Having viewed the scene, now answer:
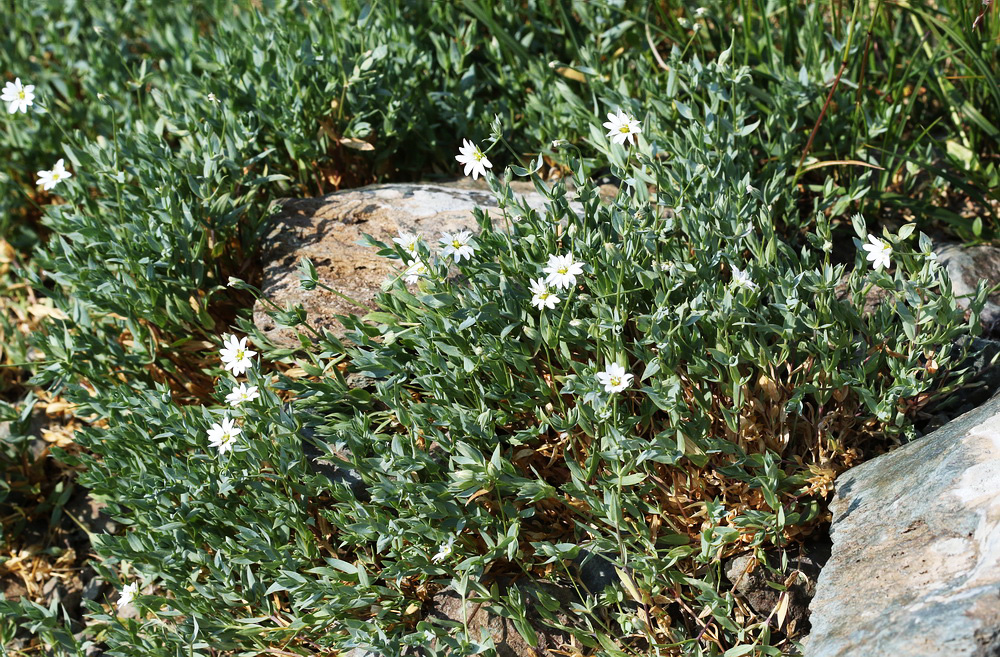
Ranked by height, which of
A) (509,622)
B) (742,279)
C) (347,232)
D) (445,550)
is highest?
(347,232)

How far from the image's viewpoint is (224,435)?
297 cm

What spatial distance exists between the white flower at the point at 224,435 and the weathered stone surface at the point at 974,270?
2684 mm

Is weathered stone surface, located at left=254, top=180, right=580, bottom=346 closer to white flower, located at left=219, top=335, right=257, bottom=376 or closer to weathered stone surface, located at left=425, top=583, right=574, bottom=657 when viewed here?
white flower, located at left=219, top=335, right=257, bottom=376

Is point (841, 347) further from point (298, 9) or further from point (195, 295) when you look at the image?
point (298, 9)

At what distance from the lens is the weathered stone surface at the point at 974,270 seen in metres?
3.37

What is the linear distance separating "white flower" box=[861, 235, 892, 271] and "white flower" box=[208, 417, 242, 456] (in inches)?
82.4

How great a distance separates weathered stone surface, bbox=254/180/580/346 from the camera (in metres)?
3.53

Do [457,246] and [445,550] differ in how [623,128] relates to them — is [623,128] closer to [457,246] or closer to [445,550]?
[457,246]

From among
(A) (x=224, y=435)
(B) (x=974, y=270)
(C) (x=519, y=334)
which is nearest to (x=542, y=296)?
(C) (x=519, y=334)

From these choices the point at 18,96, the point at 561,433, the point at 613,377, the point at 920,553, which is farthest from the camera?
the point at 18,96

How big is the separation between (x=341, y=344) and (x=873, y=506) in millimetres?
1837

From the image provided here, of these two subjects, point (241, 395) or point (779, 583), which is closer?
point (779, 583)

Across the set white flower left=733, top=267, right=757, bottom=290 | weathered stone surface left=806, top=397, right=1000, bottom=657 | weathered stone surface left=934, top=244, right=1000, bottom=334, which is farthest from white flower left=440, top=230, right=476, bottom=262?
weathered stone surface left=934, top=244, right=1000, bottom=334

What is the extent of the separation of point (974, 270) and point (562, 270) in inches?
71.3
